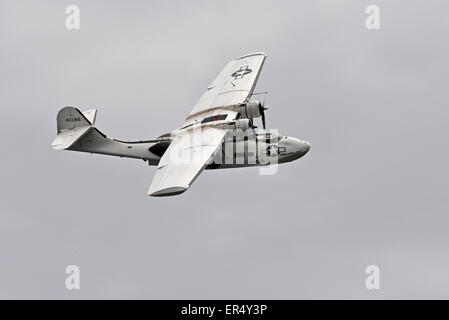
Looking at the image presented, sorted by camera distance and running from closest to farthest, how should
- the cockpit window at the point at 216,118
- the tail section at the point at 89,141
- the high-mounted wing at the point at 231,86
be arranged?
the tail section at the point at 89,141, the cockpit window at the point at 216,118, the high-mounted wing at the point at 231,86

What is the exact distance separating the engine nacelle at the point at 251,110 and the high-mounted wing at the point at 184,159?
12.9 feet

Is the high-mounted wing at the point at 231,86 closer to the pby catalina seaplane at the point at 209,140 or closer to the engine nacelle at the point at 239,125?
the pby catalina seaplane at the point at 209,140

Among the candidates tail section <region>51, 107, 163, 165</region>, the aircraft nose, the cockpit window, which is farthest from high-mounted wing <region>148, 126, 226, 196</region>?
the aircraft nose

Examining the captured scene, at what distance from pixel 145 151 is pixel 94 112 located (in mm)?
5419

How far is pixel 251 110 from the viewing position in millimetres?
70000

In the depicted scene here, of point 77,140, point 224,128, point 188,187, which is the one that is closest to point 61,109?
point 77,140

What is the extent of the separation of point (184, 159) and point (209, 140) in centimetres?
327

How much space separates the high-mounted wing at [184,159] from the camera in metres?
57.7

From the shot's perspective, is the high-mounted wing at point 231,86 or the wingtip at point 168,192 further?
the high-mounted wing at point 231,86

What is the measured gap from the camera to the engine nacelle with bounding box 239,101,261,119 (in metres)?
70.0

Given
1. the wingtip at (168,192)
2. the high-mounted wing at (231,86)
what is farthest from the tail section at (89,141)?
the wingtip at (168,192)

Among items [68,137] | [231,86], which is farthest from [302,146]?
[68,137]

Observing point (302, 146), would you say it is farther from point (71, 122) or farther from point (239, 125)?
point (71, 122)

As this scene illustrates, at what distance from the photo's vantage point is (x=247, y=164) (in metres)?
67.3
